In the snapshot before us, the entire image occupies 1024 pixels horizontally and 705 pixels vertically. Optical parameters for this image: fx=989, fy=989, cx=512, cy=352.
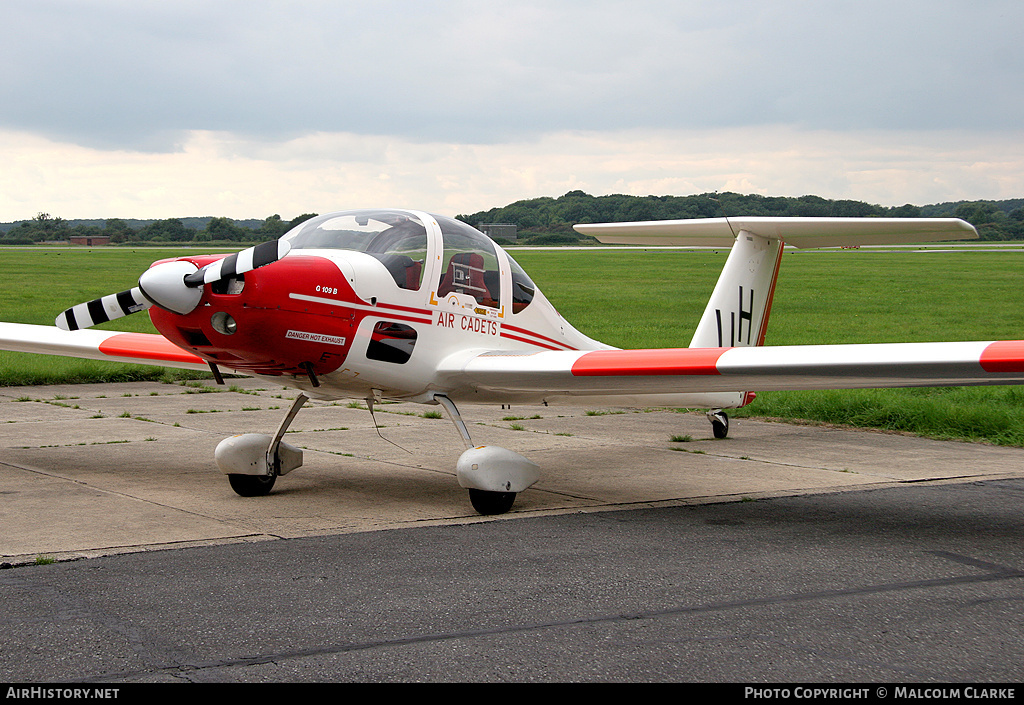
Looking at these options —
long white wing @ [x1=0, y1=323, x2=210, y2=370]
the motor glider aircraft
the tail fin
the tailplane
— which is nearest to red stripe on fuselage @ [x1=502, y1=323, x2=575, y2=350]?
the motor glider aircraft

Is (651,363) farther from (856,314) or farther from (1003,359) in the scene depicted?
(856,314)

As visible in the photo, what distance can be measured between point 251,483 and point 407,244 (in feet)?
7.63

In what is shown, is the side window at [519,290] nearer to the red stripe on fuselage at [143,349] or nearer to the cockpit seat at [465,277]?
the cockpit seat at [465,277]

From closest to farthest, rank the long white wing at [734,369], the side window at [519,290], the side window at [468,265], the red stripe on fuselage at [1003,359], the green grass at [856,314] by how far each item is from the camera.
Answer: the red stripe on fuselage at [1003,359] → the long white wing at [734,369] → the side window at [468,265] → the side window at [519,290] → the green grass at [856,314]

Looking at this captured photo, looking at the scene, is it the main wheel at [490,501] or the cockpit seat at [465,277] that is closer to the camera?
the main wheel at [490,501]

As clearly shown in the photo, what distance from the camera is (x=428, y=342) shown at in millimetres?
7559

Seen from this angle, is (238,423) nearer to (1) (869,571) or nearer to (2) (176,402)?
(2) (176,402)

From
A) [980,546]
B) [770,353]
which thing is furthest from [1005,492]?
[770,353]

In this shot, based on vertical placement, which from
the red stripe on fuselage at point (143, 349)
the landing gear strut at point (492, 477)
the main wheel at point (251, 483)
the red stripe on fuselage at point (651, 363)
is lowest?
the main wheel at point (251, 483)

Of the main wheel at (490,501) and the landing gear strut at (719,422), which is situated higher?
the main wheel at (490,501)

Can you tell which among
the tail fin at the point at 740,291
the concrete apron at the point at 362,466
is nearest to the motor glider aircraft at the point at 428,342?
the concrete apron at the point at 362,466

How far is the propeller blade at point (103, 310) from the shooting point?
6.89 m

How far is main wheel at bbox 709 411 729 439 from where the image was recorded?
37.3 ft

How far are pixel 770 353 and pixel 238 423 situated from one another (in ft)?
24.8
